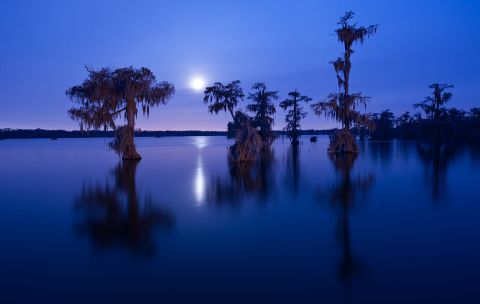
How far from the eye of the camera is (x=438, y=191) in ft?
37.6

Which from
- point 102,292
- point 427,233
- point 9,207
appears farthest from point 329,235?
point 9,207

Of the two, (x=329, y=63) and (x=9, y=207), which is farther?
(x=329, y=63)

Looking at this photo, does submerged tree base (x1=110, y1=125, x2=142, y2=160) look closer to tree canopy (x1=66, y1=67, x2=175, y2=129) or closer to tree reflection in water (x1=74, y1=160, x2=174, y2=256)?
tree canopy (x1=66, y1=67, x2=175, y2=129)

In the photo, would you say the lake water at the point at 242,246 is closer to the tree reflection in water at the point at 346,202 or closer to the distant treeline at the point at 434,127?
the tree reflection in water at the point at 346,202

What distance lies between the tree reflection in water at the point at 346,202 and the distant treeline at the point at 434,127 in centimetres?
1622

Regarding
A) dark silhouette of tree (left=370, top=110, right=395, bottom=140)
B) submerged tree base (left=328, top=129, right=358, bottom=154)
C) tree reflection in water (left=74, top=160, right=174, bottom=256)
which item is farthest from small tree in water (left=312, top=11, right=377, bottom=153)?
dark silhouette of tree (left=370, top=110, right=395, bottom=140)

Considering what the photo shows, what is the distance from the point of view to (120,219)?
7871 millimetres

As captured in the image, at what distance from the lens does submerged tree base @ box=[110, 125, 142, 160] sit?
2306 centimetres

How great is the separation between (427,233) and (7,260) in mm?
7518

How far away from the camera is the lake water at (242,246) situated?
4238 millimetres

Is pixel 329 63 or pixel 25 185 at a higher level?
pixel 329 63

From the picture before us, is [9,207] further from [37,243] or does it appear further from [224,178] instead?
[224,178]

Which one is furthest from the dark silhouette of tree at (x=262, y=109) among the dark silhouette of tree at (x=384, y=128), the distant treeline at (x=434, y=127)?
the dark silhouette of tree at (x=384, y=128)

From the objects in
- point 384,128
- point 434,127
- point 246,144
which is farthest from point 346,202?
point 384,128
